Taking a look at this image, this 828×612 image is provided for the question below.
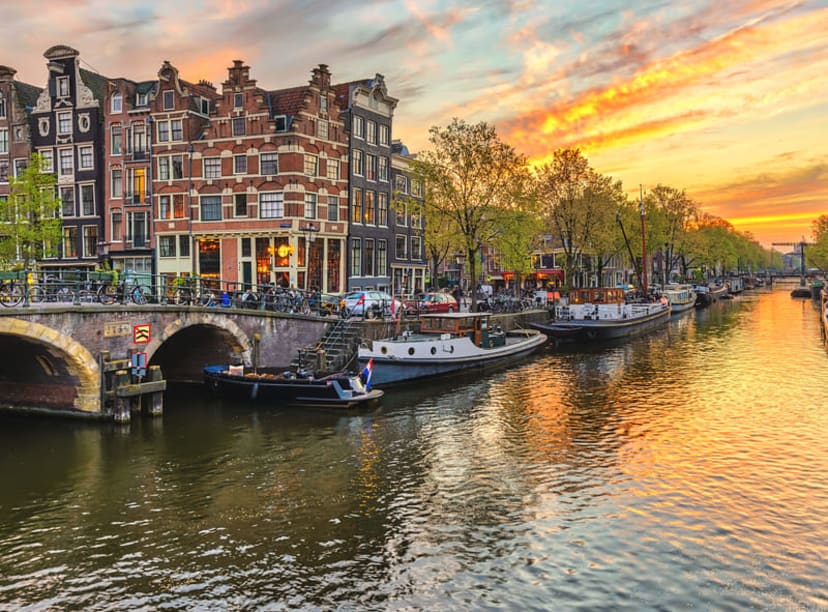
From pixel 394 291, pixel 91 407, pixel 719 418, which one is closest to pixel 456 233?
pixel 394 291

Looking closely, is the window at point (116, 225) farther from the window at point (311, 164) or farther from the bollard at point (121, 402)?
the bollard at point (121, 402)

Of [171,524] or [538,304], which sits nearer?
[171,524]

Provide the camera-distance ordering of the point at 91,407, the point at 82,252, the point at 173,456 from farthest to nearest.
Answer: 1. the point at 82,252
2. the point at 91,407
3. the point at 173,456

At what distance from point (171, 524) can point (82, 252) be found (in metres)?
48.3

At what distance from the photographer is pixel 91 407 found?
24578 millimetres

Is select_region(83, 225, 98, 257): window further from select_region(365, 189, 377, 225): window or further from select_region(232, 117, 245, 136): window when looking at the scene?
select_region(365, 189, 377, 225): window

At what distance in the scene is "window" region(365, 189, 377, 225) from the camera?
179 ft

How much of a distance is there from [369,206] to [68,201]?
26566 millimetres

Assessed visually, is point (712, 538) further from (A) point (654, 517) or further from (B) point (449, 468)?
(B) point (449, 468)

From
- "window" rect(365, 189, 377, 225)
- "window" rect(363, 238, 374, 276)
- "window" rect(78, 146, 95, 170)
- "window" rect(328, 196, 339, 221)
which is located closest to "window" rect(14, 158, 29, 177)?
"window" rect(78, 146, 95, 170)

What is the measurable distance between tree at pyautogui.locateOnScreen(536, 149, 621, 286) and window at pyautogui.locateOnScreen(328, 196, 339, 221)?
21.3 metres

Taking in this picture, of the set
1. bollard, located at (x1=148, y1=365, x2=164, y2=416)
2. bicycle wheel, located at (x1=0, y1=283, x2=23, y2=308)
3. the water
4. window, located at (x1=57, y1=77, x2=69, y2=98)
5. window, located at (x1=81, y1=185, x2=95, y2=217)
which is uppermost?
window, located at (x1=57, y1=77, x2=69, y2=98)

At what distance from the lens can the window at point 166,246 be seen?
52.4m

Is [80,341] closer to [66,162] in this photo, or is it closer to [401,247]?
[66,162]
